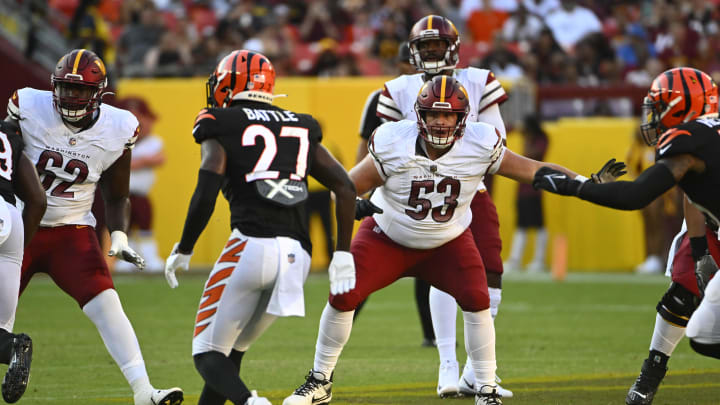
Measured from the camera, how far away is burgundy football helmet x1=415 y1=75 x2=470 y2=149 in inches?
210

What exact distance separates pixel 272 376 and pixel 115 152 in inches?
73.9

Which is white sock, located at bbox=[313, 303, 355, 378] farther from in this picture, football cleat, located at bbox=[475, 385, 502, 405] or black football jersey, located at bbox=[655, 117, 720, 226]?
black football jersey, located at bbox=[655, 117, 720, 226]

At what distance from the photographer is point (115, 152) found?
5660 mm

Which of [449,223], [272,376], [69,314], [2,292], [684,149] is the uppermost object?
[684,149]

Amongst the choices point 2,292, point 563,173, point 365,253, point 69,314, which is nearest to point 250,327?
point 365,253

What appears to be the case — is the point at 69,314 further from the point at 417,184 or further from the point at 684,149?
the point at 684,149

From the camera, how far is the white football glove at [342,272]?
506 centimetres

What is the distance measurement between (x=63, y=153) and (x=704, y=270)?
10.5 feet

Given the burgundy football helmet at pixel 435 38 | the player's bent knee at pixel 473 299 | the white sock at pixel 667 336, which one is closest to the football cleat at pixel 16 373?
the player's bent knee at pixel 473 299

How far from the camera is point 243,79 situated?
492 cm

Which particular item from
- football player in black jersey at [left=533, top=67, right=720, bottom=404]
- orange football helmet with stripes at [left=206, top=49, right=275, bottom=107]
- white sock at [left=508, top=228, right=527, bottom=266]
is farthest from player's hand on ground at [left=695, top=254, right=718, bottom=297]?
white sock at [left=508, top=228, right=527, bottom=266]

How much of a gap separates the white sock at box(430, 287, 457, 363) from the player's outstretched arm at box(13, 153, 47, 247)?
2.26 meters

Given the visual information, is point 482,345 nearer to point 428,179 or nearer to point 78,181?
point 428,179

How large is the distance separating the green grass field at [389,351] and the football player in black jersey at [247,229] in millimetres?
1349
